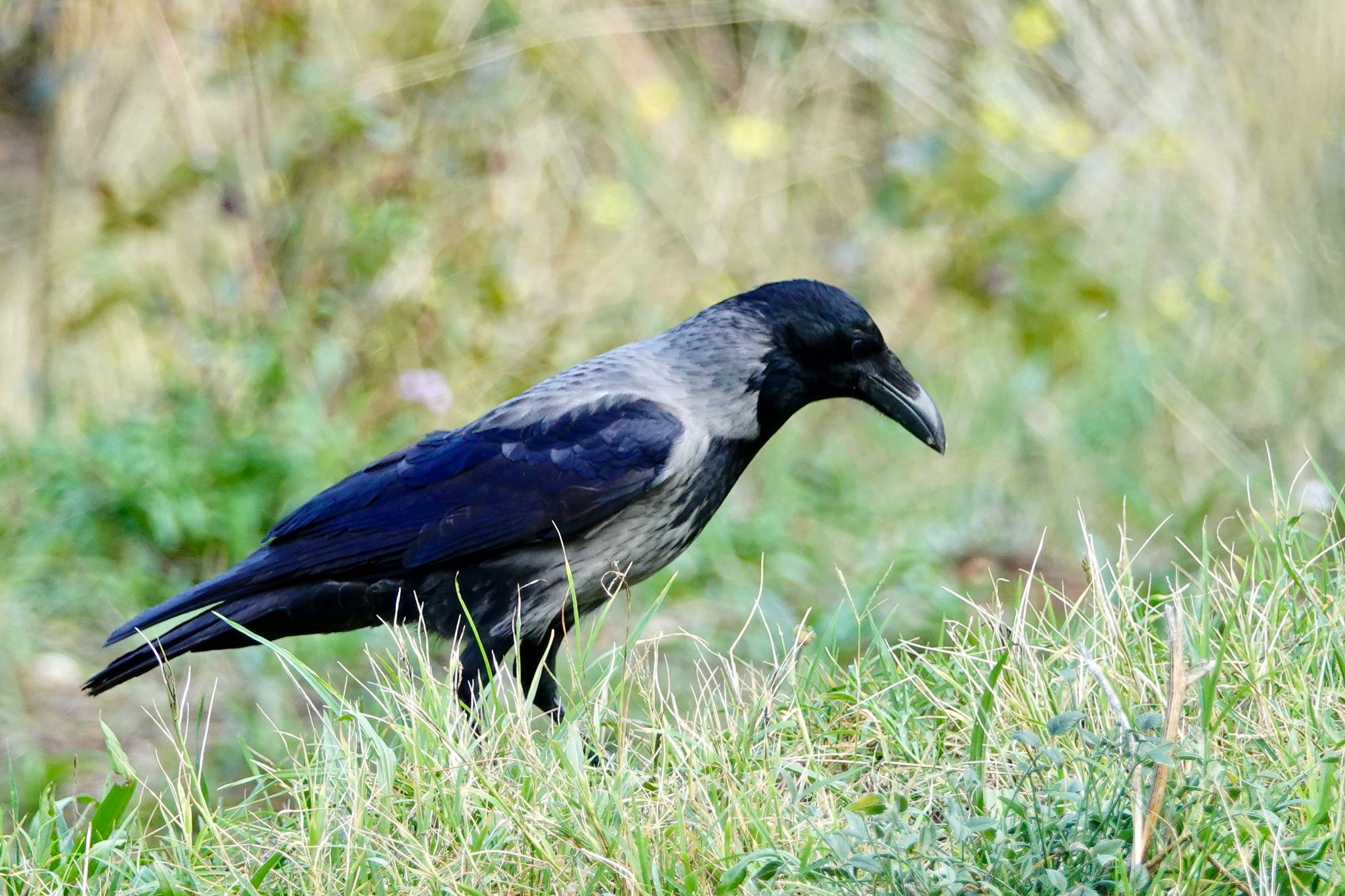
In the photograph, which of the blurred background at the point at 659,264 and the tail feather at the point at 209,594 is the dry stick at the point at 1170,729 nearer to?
the blurred background at the point at 659,264

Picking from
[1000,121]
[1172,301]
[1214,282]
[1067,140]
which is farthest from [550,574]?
[1067,140]

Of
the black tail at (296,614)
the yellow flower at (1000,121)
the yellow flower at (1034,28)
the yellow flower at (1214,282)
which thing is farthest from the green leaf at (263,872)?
the yellow flower at (1034,28)

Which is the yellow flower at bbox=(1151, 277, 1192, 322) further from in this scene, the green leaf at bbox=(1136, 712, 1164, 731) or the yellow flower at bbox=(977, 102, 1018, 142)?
the green leaf at bbox=(1136, 712, 1164, 731)

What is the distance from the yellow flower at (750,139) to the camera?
6.88 meters

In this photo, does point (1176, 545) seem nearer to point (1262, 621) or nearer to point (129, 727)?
point (1262, 621)

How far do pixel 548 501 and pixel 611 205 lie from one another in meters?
3.51

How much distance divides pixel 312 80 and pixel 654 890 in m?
4.08

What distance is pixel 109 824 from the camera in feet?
8.57

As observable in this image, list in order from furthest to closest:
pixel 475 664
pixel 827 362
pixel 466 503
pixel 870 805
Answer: pixel 827 362
pixel 466 503
pixel 475 664
pixel 870 805

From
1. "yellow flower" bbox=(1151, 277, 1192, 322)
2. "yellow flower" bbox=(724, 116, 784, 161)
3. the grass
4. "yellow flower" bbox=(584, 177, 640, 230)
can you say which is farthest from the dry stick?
"yellow flower" bbox=(724, 116, 784, 161)

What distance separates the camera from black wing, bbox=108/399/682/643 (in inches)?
136

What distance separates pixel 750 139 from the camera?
6.89 m

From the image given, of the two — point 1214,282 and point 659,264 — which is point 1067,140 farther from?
point 659,264

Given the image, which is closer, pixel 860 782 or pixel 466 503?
pixel 860 782
